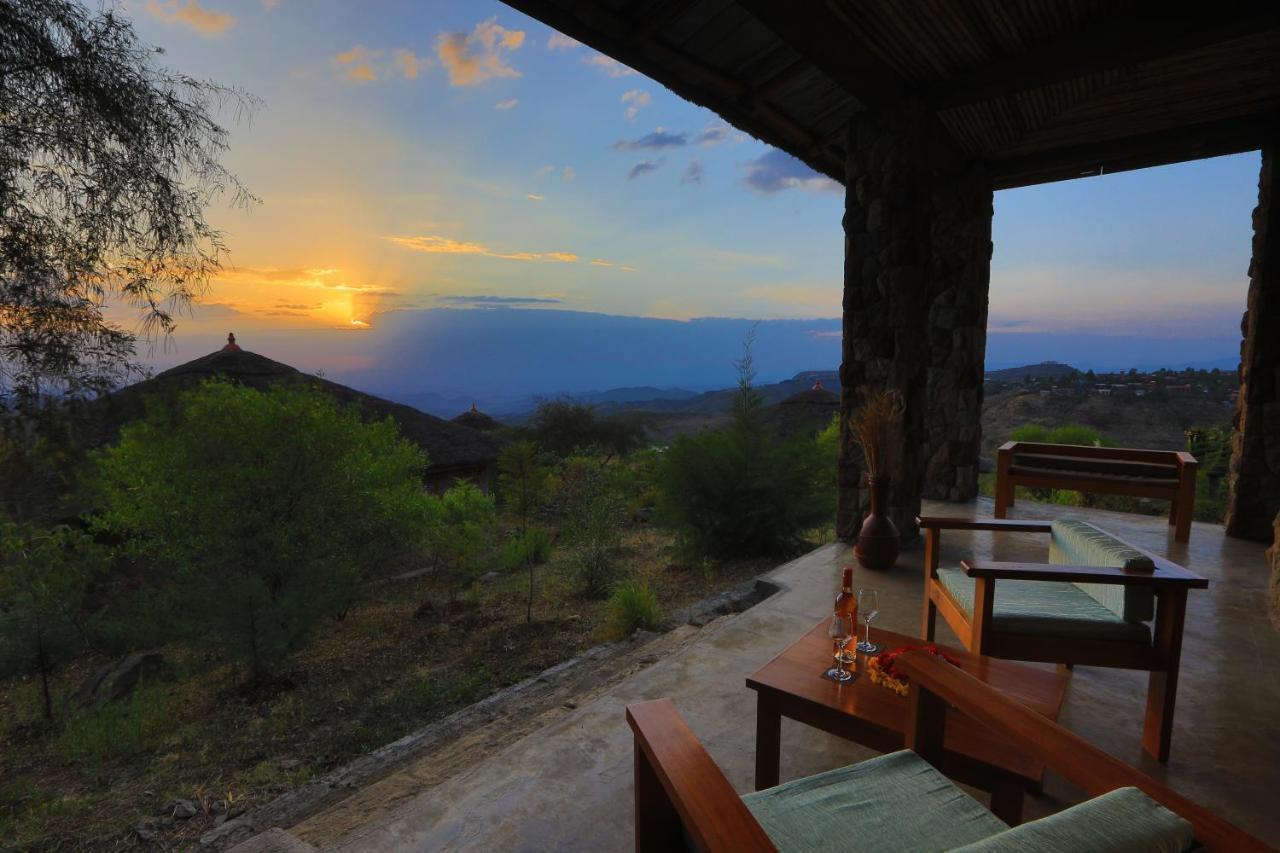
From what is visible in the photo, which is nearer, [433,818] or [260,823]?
[433,818]

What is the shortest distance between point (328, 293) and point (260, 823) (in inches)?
237

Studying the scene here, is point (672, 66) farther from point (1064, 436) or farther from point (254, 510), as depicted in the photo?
point (1064, 436)

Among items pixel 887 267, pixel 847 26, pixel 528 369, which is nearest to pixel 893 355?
pixel 887 267

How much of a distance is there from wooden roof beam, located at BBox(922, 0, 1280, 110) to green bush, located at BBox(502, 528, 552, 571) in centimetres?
665

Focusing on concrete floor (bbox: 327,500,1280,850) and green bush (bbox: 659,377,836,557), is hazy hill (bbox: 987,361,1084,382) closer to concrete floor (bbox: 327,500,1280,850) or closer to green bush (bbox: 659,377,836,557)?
green bush (bbox: 659,377,836,557)

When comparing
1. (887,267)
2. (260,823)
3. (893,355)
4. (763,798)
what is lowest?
(260,823)

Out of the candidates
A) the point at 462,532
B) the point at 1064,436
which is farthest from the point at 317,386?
the point at 1064,436

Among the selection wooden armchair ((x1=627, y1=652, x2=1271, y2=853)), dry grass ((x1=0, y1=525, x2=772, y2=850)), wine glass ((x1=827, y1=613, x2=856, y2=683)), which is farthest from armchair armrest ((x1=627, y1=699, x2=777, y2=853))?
dry grass ((x1=0, y1=525, x2=772, y2=850))

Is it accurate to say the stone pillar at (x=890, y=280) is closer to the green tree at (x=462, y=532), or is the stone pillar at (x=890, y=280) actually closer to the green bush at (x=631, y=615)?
the green bush at (x=631, y=615)

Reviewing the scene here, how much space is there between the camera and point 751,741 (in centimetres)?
221

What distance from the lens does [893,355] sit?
4484 mm

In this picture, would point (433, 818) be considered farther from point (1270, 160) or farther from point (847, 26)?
point (1270, 160)

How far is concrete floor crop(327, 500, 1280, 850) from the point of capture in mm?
1801

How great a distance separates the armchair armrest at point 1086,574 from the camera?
2.01 meters
